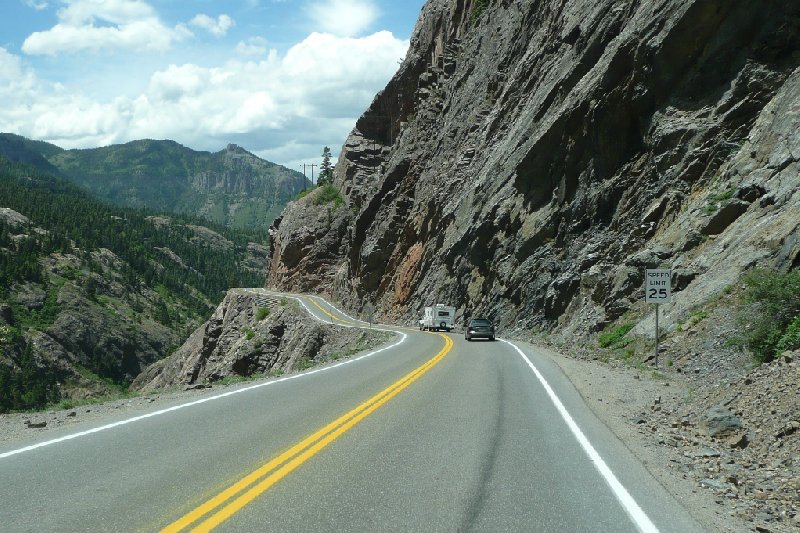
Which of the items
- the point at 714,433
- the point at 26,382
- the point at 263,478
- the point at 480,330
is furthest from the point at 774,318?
the point at 26,382

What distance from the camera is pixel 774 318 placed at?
40.6 feet

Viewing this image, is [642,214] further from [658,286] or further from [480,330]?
[658,286]

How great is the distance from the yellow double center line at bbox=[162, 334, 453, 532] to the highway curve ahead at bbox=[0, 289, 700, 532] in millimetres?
23

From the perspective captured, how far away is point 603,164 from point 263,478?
2991 centimetres

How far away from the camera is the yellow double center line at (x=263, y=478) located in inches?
209

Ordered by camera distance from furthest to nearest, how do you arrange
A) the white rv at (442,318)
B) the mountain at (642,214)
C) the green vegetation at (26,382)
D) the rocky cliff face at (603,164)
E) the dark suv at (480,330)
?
1. the green vegetation at (26,382)
2. the white rv at (442,318)
3. the dark suv at (480,330)
4. the rocky cliff face at (603,164)
5. the mountain at (642,214)

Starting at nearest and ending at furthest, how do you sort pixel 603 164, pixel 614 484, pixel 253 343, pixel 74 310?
pixel 614 484 → pixel 603 164 → pixel 253 343 → pixel 74 310

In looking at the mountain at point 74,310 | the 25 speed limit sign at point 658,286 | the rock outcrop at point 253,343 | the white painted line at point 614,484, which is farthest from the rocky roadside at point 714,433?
the mountain at point 74,310

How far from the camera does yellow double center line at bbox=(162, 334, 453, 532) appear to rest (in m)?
5.30

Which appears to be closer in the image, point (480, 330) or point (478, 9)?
point (480, 330)

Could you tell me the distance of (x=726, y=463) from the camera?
7895 millimetres

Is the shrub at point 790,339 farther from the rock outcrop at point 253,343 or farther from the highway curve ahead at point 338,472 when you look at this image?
the rock outcrop at point 253,343

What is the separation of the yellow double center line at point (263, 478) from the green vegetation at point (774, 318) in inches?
291

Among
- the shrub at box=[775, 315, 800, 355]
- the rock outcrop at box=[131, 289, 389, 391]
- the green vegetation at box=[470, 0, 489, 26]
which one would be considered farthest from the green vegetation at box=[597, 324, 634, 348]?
the green vegetation at box=[470, 0, 489, 26]
